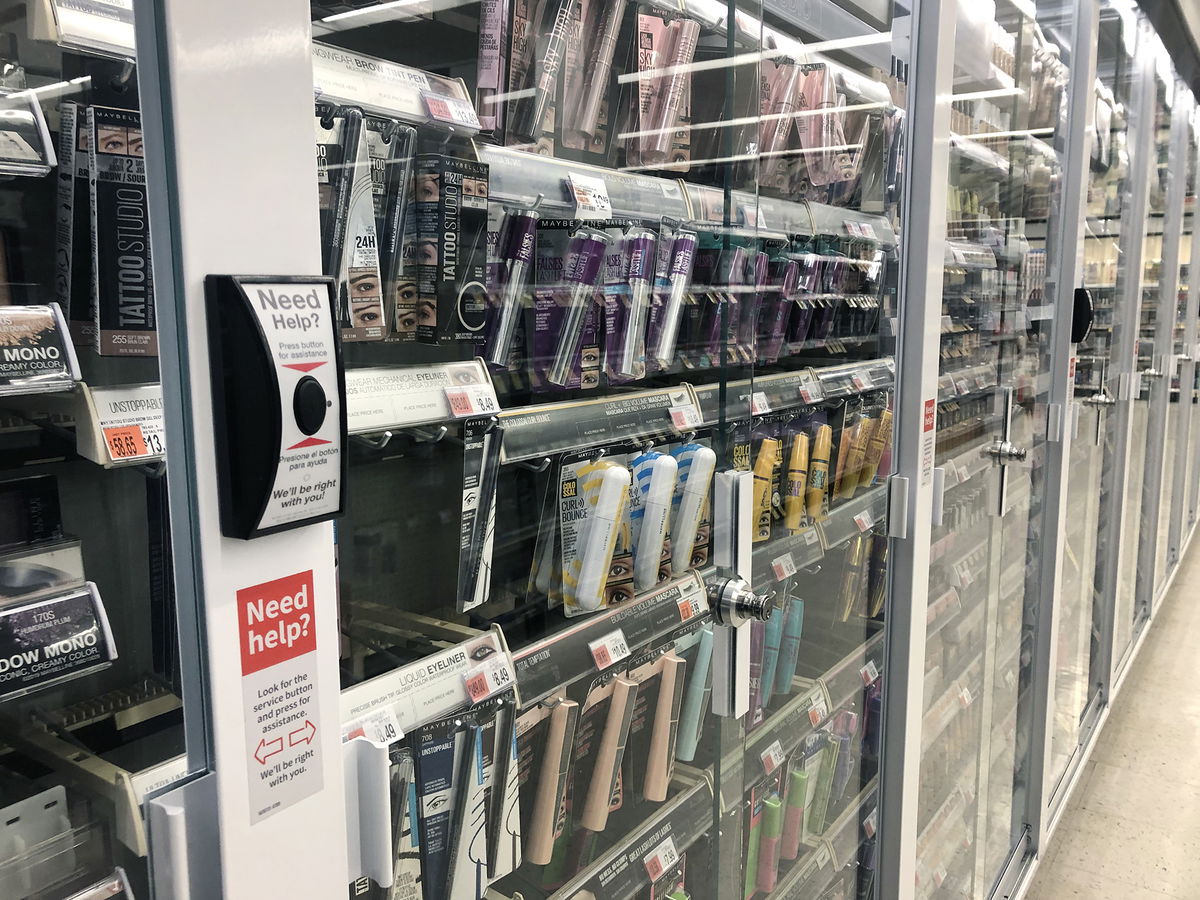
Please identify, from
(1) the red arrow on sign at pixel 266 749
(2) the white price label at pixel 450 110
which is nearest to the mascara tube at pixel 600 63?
(2) the white price label at pixel 450 110

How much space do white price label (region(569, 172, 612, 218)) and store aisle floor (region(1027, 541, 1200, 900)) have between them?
2.72 meters

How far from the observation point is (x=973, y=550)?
2.31m

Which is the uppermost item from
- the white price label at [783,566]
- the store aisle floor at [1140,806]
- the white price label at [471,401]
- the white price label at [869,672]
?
the white price label at [471,401]

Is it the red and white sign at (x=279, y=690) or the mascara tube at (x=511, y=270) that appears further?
the mascara tube at (x=511, y=270)

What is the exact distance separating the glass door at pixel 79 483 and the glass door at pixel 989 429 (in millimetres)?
1676

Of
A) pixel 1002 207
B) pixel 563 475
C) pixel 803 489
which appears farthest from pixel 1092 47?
pixel 563 475

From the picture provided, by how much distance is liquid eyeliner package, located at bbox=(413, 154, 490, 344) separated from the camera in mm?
971

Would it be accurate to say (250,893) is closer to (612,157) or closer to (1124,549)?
(612,157)

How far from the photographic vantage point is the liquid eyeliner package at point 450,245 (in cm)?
97

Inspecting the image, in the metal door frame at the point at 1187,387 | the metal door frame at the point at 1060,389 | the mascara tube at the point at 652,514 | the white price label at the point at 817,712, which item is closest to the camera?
the mascara tube at the point at 652,514

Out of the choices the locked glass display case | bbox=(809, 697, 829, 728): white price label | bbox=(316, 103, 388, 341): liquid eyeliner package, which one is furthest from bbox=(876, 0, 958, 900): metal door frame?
bbox=(316, 103, 388, 341): liquid eyeliner package

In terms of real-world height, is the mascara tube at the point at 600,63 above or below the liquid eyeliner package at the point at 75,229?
above

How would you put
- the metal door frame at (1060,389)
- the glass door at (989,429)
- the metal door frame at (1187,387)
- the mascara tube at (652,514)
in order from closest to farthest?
the mascara tube at (652,514)
the glass door at (989,429)
the metal door frame at (1060,389)
the metal door frame at (1187,387)

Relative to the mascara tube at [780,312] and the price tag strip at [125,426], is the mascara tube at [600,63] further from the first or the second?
the price tag strip at [125,426]
